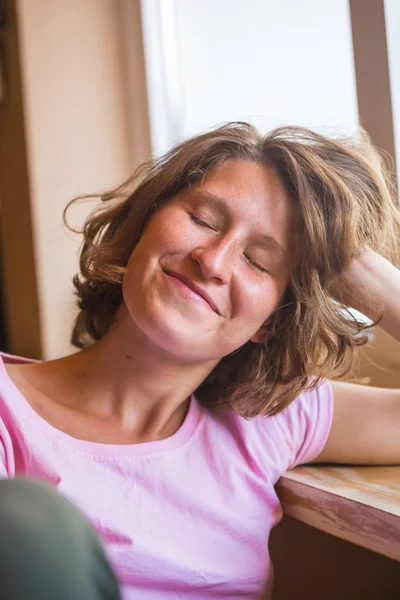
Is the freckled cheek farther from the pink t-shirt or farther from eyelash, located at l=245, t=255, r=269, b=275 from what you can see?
the pink t-shirt

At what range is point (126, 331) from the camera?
90 cm

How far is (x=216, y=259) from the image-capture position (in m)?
0.81

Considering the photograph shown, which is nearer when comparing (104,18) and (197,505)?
(197,505)

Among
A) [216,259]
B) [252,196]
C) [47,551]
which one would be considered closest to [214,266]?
[216,259]

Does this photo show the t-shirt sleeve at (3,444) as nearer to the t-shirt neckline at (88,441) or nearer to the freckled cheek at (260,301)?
the t-shirt neckline at (88,441)

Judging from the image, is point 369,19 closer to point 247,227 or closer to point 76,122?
point 247,227

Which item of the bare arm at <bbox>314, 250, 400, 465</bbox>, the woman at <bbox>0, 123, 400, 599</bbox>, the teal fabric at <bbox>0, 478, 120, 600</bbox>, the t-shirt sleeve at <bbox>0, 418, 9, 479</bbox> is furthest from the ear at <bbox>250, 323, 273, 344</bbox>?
the teal fabric at <bbox>0, 478, 120, 600</bbox>

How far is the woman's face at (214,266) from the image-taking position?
0.81 m

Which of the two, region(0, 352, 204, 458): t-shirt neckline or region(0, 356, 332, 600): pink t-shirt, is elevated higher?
region(0, 352, 204, 458): t-shirt neckline

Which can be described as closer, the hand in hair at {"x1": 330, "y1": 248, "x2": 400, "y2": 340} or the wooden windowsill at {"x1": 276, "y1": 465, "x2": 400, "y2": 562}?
the wooden windowsill at {"x1": 276, "y1": 465, "x2": 400, "y2": 562}

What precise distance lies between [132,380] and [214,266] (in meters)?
0.21

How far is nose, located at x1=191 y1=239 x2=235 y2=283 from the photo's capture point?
2.64 feet

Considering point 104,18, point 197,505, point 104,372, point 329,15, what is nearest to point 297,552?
point 197,505

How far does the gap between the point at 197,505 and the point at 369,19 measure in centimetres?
86
